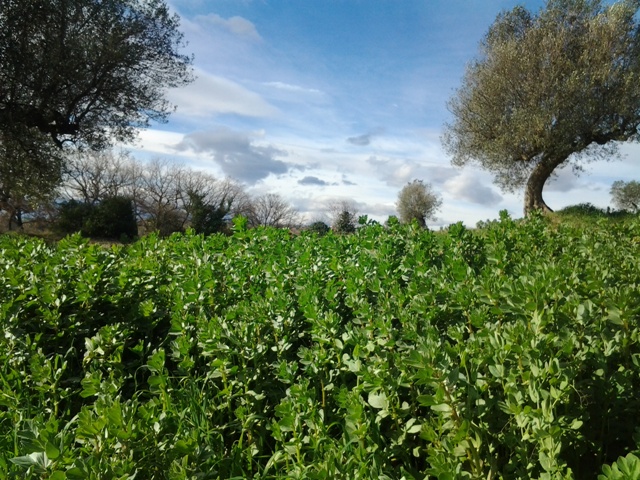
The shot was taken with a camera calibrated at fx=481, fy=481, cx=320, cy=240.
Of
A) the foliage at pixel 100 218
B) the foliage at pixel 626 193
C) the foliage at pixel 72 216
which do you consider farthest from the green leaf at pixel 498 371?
the foliage at pixel 626 193

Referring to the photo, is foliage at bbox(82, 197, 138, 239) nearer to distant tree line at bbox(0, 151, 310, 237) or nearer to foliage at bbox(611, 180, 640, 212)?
distant tree line at bbox(0, 151, 310, 237)

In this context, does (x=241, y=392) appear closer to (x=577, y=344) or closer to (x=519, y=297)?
(x=519, y=297)

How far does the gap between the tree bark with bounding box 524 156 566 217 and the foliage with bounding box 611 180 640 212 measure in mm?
37718

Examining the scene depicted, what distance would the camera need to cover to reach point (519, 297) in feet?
8.61

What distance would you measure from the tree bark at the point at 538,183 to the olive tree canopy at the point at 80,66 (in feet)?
55.0

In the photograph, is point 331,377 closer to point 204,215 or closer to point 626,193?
point 204,215

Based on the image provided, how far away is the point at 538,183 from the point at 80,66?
68.2ft

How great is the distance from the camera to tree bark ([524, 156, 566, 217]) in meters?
22.6

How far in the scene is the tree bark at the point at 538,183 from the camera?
22594 millimetres

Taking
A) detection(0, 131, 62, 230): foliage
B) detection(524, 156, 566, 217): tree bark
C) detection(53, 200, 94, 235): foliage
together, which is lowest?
detection(53, 200, 94, 235): foliage

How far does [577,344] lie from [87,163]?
44.4 meters

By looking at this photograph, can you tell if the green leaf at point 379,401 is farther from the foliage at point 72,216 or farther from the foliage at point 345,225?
the foliage at point 72,216

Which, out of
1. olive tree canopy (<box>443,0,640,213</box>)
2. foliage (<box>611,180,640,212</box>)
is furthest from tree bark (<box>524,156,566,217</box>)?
foliage (<box>611,180,640,212</box>)

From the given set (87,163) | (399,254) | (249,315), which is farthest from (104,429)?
(87,163)
